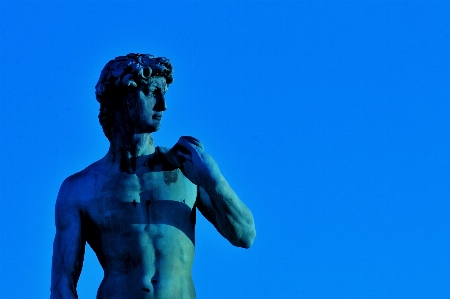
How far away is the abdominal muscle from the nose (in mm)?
1273

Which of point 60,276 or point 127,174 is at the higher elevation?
point 127,174

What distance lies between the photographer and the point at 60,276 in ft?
50.8

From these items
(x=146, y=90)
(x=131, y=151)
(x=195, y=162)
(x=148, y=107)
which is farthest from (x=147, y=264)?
(x=146, y=90)

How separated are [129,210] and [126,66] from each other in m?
1.55

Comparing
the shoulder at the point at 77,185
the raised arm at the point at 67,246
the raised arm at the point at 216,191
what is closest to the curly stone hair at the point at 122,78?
the shoulder at the point at 77,185

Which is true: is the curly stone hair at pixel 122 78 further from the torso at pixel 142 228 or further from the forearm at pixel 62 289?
the forearm at pixel 62 289

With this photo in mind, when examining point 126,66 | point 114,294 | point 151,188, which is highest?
point 126,66

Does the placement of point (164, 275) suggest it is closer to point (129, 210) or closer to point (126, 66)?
point (129, 210)

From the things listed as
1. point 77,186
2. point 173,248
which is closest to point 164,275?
point 173,248

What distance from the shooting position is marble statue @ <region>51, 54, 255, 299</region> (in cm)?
1530

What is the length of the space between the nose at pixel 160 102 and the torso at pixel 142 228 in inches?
22.2

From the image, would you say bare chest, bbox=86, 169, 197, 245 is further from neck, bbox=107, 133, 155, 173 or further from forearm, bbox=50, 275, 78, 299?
forearm, bbox=50, 275, 78, 299

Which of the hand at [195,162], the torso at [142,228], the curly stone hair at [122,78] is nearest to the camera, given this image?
the hand at [195,162]

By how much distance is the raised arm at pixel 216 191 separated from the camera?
15.2 metres
